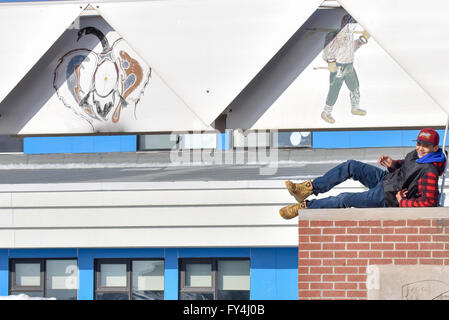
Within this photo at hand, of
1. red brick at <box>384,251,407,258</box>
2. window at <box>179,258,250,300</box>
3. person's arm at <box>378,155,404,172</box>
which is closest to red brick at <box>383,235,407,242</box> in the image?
red brick at <box>384,251,407,258</box>

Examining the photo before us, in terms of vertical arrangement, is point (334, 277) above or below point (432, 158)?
below

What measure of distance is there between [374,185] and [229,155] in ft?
18.7

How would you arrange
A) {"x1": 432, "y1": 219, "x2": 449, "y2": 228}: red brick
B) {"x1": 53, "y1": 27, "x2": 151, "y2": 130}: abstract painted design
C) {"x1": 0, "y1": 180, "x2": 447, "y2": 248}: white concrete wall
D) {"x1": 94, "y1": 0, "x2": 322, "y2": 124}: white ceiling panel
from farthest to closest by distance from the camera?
1. {"x1": 53, "y1": 27, "x2": 151, "y2": 130}: abstract painted design
2. {"x1": 0, "y1": 180, "x2": 447, "y2": 248}: white concrete wall
3. {"x1": 94, "y1": 0, "x2": 322, "y2": 124}: white ceiling panel
4. {"x1": 432, "y1": 219, "x2": 449, "y2": 228}: red brick

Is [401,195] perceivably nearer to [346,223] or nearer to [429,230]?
[429,230]

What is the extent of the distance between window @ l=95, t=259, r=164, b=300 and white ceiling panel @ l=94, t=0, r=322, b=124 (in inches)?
105

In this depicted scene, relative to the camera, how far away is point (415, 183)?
7.16 metres

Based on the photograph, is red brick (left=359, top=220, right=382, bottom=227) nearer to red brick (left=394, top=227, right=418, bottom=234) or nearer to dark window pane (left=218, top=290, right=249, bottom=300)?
red brick (left=394, top=227, right=418, bottom=234)

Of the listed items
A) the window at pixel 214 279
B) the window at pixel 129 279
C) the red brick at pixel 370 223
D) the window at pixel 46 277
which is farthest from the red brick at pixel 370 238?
the window at pixel 46 277

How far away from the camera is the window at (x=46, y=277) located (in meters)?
12.2

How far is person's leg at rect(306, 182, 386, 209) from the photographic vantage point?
7.49 metres

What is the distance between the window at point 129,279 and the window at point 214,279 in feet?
1.32

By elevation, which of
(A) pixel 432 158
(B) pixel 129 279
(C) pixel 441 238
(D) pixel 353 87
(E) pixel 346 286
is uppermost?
(D) pixel 353 87

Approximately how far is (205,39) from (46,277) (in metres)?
4.58

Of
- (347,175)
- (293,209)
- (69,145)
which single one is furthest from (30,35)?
(347,175)
